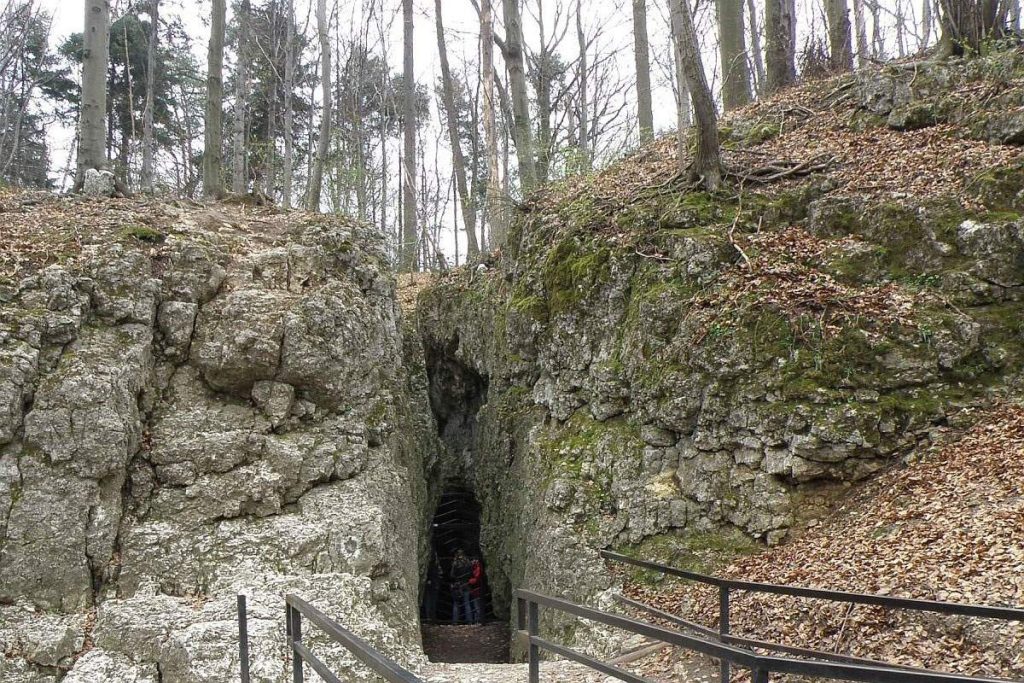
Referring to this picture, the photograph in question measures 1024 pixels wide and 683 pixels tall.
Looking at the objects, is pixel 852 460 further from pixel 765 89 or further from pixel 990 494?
pixel 765 89

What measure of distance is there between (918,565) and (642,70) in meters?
16.3

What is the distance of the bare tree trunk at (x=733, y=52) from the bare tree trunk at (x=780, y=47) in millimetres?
566

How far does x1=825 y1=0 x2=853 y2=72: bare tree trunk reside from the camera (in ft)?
46.5

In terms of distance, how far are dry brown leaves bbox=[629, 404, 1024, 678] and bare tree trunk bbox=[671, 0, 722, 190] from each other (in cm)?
512

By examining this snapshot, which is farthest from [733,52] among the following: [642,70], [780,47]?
[642,70]

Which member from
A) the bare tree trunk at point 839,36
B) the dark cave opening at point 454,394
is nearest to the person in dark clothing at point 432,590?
the dark cave opening at point 454,394

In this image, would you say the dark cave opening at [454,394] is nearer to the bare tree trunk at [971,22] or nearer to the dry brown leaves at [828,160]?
the dry brown leaves at [828,160]

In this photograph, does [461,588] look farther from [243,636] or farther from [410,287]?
[243,636]

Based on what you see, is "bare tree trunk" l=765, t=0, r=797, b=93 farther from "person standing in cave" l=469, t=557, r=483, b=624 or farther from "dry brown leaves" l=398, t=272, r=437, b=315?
"person standing in cave" l=469, t=557, r=483, b=624

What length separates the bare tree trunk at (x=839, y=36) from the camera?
1419cm

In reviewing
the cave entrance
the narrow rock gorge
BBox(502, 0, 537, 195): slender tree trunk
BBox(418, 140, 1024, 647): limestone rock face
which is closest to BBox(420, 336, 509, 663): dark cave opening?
the cave entrance

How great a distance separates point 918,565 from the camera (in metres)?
5.61

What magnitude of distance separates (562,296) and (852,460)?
Result: 4.75 m

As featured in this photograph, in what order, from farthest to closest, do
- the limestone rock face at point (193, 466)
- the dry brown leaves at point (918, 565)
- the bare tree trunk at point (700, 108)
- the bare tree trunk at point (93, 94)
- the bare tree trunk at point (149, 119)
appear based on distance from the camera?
the bare tree trunk at point (149, 119) → the bare tree trunk at point (93, 94) → the bare tree trunk at point (700, 108) → the limestone rock face at point (193, 466) → the dry brown leaves at point (918, 565)
